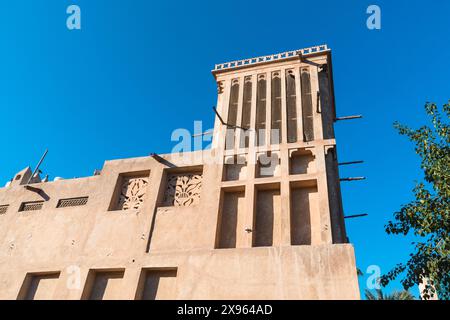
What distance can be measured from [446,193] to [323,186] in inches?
169

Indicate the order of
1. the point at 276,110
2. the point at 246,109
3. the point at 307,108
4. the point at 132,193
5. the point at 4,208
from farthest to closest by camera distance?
1. the point at 4,208
2. the point at 246,109
3. the point at 276,110
4. the point at 307,108
5. the point at 132,193

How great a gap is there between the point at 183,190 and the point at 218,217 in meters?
1.80

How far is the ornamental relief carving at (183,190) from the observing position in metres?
10.0

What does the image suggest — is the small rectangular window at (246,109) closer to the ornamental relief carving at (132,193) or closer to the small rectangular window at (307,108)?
A: the small rectangular window at (307,108)

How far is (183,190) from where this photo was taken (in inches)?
408

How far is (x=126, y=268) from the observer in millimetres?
8867

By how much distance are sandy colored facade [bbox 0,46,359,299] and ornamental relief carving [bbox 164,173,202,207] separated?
0.04m

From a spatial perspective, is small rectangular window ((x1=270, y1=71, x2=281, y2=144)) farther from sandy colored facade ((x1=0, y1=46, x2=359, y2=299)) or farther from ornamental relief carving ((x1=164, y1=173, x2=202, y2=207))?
ornamental relief carving ((x1=164, y1=173, x2=202, y2=207))

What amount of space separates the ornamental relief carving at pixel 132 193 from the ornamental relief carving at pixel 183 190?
857 mm

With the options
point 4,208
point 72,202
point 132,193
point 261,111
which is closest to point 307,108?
point 261,111

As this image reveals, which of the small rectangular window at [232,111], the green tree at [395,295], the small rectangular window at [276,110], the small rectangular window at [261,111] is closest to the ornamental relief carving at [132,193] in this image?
the small rectangular window at [232,111]

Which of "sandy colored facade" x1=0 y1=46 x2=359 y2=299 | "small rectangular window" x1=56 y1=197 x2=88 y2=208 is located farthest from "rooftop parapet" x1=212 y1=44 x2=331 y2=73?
"small rectangular window" x1=56 y1=197 x2=88 y2=208

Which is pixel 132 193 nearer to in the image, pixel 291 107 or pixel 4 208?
pixel 4 208

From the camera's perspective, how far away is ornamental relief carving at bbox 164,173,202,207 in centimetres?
→ 1003
